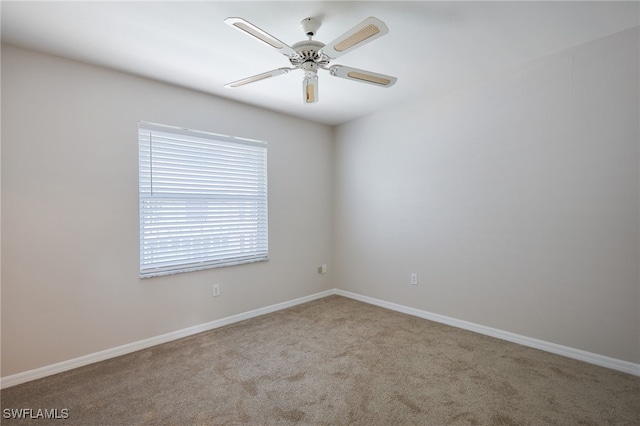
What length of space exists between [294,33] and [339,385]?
2.48 metres

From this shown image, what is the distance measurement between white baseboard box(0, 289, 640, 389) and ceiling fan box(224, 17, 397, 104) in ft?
7.78

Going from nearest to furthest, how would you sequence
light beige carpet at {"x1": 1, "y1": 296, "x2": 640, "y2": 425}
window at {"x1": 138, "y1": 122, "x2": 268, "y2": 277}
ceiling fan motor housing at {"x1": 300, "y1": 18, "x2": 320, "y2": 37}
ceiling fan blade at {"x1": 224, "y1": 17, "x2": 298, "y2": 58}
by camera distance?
ceiling fan blade at {"x1": 224, "y1": 17, "x2": 298, "y2": 58}, light beige carpet at {"x1": 1, "y1": 296, "x2": 640, "y2": 425}, ceiling fan motor housing at {"x1": 300, "y1": 18, "x2": 320, "y2": 37}, window at {"x1": 138, "y1": 122, "x2": 268, "y2": 277}

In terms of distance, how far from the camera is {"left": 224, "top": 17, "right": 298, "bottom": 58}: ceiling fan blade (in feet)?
4.81

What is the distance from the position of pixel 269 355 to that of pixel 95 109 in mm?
2519

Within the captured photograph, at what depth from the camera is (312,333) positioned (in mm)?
3078

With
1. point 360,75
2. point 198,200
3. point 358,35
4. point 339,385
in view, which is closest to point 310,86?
point 360,75

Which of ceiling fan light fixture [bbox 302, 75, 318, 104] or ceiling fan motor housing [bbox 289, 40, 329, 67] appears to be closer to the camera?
ceiling fan motor housing [bbox 289, 40, 329, 67]

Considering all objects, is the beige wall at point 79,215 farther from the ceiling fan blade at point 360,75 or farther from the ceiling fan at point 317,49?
the ceiling fan blade at point 360,75

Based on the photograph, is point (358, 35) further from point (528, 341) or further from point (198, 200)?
point (528, 341)

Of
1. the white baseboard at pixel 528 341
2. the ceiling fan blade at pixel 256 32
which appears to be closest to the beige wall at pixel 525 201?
the white baseboard at pixel 528 341

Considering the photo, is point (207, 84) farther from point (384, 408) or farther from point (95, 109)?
point (384, 408)

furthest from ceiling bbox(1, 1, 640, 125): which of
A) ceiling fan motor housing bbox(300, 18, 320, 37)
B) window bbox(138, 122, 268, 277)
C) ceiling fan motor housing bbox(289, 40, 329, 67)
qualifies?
window bbox(138, 122, 268, 277)

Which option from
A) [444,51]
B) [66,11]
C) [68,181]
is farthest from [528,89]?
[68,181]

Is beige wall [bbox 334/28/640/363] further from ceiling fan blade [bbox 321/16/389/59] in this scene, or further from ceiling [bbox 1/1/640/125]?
ceiling fan blade [bbox 321/16/389/59]
